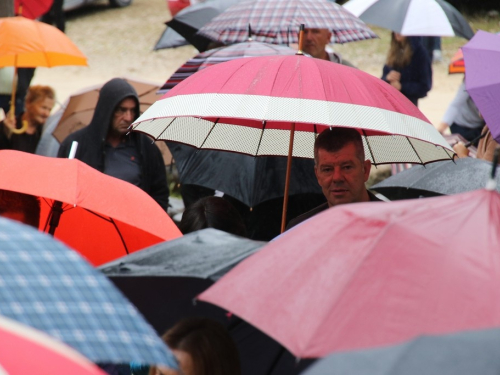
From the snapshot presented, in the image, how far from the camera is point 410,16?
8289 millimetres

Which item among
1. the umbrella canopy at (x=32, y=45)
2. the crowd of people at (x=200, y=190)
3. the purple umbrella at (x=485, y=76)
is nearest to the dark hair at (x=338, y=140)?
the crowd of people at (x=200, y=190)

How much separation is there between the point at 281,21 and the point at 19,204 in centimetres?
331

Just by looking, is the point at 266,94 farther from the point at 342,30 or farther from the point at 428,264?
the point at 342,30

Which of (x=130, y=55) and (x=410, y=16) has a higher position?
(x=410, y=16)

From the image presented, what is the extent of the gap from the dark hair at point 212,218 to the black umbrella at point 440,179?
112cm

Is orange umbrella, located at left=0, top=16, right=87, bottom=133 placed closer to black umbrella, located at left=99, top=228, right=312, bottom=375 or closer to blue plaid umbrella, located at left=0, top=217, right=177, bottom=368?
black umbrella, located at left=99, top=228, right=312, bottom=375

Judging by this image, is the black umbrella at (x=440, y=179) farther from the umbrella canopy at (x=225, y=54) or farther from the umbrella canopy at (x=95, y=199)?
the umbrella canopy at (x=95, y=199)

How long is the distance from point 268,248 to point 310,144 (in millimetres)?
2741

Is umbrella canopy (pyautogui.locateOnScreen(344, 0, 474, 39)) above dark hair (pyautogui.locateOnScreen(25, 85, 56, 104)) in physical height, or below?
above

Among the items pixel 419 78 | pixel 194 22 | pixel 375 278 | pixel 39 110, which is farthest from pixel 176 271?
pixel 194 22

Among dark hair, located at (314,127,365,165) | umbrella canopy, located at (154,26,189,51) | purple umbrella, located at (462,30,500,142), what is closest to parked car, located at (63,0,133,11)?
umbrella canopy, located at (154,26,189,51)

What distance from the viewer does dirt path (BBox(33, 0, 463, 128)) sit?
17.1m

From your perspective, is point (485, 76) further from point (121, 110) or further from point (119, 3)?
point (119, 3)

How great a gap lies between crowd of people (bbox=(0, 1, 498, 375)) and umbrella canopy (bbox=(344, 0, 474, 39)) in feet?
0.95
